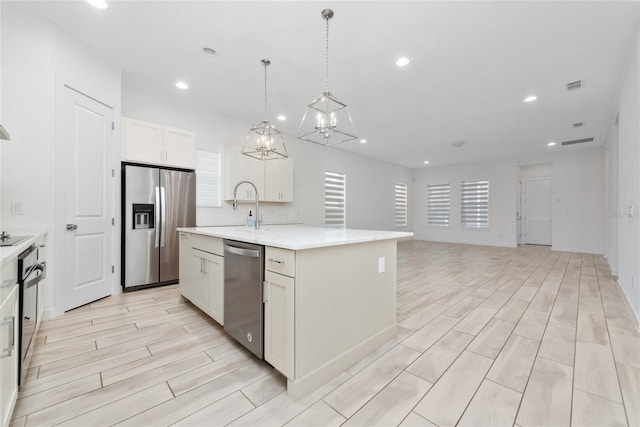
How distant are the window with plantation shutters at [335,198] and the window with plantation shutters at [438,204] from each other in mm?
4109

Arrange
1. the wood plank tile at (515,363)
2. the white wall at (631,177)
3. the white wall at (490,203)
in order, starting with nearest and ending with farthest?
the wood plank tile at (515,363) < the white wall at (631,177) < the white wall at (490,203)

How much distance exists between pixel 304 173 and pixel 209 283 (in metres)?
4.03

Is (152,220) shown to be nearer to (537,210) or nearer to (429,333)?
(429,333)

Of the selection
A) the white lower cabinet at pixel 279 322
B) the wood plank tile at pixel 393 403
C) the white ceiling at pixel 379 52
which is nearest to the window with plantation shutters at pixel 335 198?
the white ceiling at pixel 379 52

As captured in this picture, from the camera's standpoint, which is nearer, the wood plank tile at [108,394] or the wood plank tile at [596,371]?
the wood plank tile at [108,394]

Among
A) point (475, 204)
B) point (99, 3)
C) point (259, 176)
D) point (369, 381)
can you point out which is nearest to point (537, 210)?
point (475, 204)

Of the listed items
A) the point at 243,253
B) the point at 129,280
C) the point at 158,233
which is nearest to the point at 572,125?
the point at 243,253

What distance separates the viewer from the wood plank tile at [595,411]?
4.33 feet

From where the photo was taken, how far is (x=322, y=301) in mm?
1648

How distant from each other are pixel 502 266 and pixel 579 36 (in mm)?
3907

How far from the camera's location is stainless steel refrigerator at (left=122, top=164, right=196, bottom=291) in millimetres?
3416

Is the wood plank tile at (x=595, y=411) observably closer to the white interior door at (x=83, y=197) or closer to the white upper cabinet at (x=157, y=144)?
the white interior door at (x=83, y=197)

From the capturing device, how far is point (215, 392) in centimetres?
156

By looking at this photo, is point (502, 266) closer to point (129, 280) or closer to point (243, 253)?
point (243, 253)
